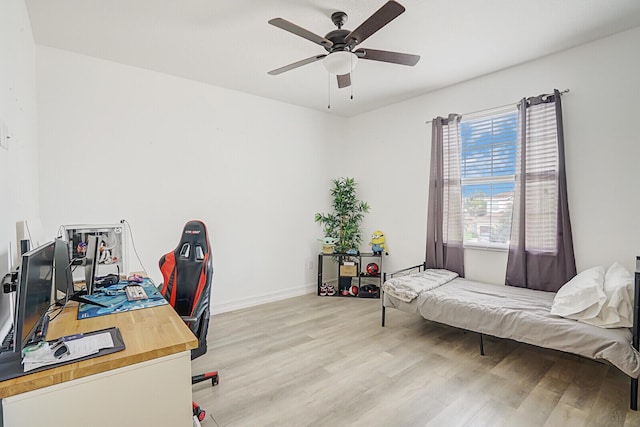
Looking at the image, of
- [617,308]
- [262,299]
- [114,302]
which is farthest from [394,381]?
[262,299]

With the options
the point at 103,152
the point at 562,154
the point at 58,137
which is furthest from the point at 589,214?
the point at 58,137

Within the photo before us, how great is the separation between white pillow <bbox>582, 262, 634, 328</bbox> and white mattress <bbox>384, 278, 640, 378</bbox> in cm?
5

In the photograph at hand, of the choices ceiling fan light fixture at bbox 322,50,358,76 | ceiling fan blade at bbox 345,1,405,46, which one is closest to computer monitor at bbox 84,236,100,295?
ceiling fan light fixture at bbox 322,50,358,76

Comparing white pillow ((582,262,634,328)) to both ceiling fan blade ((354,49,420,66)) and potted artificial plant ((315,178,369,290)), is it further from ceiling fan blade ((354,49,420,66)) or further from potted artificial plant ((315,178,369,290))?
potted artificial plant ((315,178,369,290))

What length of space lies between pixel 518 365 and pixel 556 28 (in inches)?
111

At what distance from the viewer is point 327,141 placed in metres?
5.10

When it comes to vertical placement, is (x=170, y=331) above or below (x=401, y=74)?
below

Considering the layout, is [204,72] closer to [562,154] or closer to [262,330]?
[262,330]

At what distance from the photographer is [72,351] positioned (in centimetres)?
123

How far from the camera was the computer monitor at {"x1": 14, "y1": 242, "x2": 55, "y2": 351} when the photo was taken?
3.49 feet

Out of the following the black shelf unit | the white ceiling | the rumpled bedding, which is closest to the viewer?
the white ceiling

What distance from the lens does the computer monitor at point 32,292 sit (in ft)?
3.49

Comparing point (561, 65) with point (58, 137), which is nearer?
point (58, 137)

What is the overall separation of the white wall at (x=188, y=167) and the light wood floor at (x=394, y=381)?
1144 millimetres
